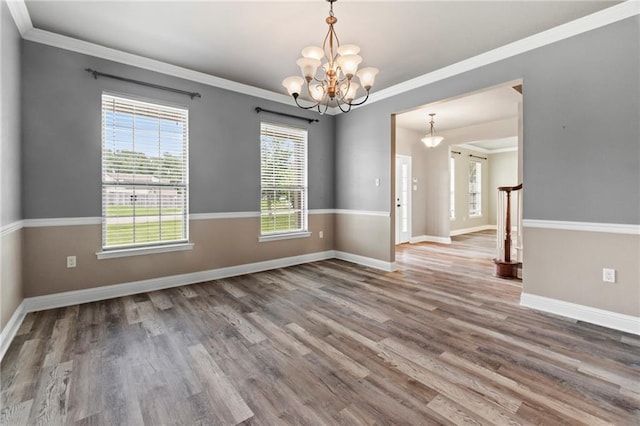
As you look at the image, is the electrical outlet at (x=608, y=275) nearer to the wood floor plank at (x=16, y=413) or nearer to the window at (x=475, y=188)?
the wood floor plank at (x=16, y=413)

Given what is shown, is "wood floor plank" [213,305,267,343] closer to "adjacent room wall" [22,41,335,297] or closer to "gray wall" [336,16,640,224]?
"adjacent room wall" [22,41,335,297]

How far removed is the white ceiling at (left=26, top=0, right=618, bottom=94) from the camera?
8.25 ft

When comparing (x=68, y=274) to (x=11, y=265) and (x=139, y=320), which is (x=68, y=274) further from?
(x=139, y=320)

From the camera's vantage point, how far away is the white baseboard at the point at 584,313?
2533mm

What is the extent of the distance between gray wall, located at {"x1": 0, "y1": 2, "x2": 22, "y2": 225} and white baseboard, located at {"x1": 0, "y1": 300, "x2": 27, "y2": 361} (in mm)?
856

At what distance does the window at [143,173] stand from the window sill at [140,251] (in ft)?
0.23

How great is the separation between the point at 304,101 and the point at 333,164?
1263 mm

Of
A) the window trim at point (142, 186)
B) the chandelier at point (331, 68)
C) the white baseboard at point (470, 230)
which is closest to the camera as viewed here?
the chandelier at point (331, 68)

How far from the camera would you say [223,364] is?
80.3 inches

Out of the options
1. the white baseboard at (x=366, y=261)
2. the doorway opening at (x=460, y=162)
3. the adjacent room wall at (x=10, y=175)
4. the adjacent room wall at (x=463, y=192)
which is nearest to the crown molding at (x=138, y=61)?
the adjacent room wall at (x=10, y=175)

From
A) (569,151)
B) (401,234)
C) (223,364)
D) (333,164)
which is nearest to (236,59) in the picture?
(333,164)

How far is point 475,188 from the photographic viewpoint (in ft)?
32.8

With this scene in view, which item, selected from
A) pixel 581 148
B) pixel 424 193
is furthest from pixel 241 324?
pixel 424 193

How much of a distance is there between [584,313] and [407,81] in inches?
136
